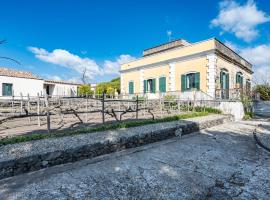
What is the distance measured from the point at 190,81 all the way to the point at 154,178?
526 inches

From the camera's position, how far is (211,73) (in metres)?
14.4

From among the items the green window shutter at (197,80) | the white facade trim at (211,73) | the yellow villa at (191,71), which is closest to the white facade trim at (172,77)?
the yellow villa at (191,71)

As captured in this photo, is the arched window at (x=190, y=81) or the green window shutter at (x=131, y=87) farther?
the green window shutter at (x=131, y=87)

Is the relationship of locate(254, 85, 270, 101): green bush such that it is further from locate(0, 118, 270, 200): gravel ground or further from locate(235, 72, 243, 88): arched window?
locate(0, 118, 270, 200): gravel ground

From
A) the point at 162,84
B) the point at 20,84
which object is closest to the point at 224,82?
the point at 162,84

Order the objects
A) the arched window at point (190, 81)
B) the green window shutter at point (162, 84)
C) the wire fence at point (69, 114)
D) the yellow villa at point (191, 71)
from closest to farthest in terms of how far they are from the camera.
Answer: the wire fence at point (69, 114) < the yellow villa at point (191, 71) < the arched window at point (190, 81) < the green window shutter at point (162, 84)

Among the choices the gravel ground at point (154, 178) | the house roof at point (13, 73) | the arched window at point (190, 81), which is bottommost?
the gravel ground at point (154, 178)

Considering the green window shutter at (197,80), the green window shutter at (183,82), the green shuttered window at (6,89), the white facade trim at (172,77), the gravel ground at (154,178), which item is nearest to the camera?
the gravel ground at (154,178)

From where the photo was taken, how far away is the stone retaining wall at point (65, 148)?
11.7 ft

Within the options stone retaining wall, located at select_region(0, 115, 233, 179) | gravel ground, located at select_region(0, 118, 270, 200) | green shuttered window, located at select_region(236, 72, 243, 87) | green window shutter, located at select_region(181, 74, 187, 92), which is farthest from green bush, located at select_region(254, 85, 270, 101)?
stone retaining wall, located at select_region(0, 115, 233, 179)

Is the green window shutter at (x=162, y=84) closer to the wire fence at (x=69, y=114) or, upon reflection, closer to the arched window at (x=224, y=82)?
the wire fence at (x=69, y=114)

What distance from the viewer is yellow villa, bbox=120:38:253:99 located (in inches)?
572

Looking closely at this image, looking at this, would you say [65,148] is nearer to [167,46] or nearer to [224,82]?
[224,82]

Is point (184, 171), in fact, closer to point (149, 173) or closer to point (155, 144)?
point (149, 173)
